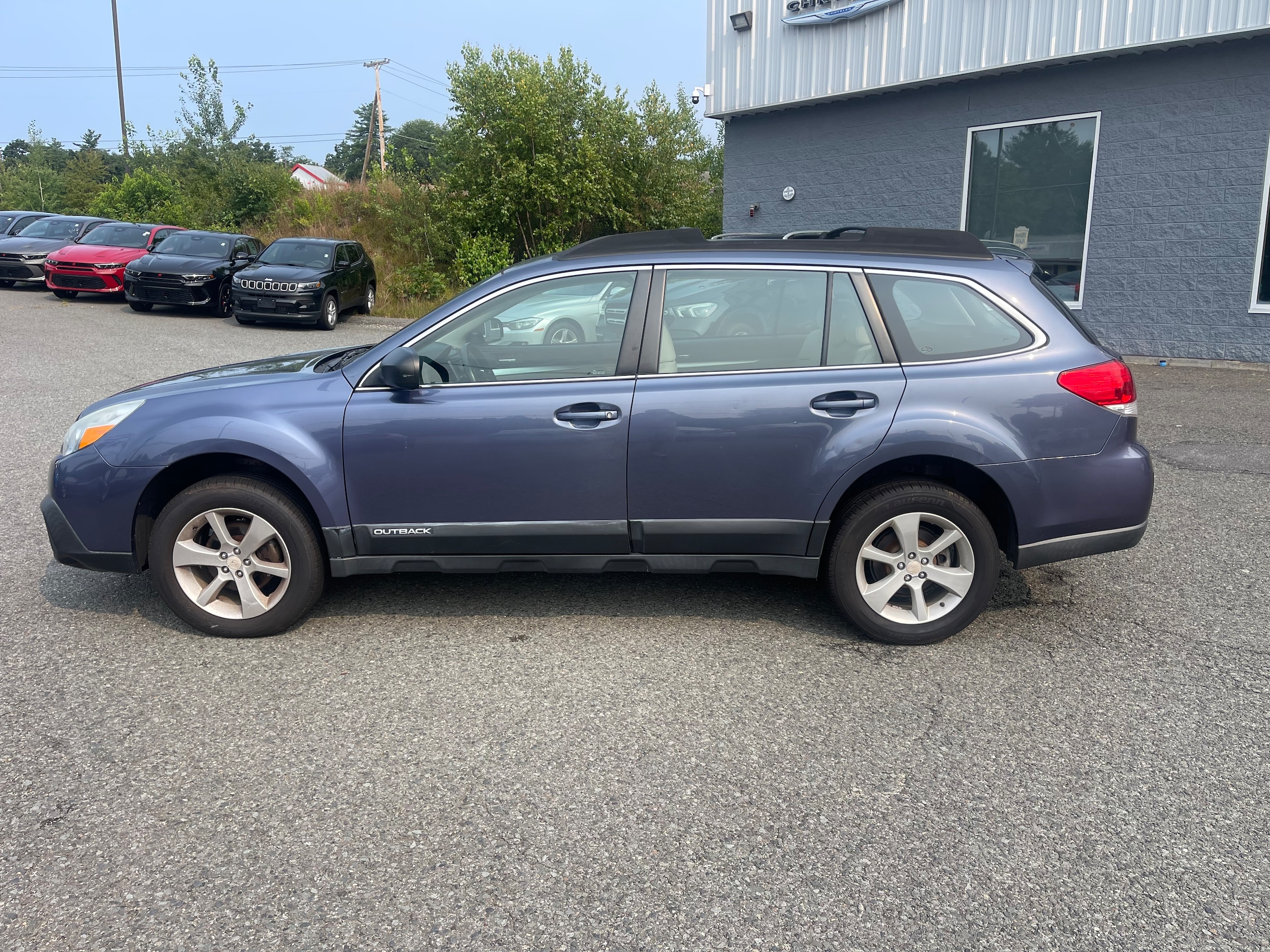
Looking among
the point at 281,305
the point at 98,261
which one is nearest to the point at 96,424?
the point at 281,305

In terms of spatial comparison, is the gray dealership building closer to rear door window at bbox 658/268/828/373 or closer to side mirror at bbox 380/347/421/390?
rear door window at bbox 658/268/828/373

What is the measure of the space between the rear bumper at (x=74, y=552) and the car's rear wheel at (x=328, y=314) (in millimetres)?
13761

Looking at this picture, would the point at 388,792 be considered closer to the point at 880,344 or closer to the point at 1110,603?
the point at 880,344

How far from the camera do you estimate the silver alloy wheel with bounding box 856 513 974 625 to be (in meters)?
4.43

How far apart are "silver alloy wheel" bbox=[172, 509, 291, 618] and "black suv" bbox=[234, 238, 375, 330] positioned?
13786 mm

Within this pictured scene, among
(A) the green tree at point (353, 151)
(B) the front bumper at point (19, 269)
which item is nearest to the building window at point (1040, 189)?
(B) the front bumper at point (19, 269)

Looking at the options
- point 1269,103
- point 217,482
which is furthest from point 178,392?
point 1269,103

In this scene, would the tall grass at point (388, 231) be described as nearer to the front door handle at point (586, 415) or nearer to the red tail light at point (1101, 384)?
the front door handle at point (586, 415)

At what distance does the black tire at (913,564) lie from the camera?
4395 millimetres

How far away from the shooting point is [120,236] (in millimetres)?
22359

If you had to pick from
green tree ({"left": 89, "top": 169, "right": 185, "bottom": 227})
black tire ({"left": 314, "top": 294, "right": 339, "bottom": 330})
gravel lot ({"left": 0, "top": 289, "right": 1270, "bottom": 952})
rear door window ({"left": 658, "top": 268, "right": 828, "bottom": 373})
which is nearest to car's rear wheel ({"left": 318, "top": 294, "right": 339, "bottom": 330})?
black tire ({"left": 314, "top": 294, "right": 339, "bottom": 330})

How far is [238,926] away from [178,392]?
273cm

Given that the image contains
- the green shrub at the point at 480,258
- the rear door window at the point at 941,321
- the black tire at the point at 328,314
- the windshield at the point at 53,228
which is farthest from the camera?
the windshield at the point at 53,228

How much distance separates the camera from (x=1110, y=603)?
504cm
